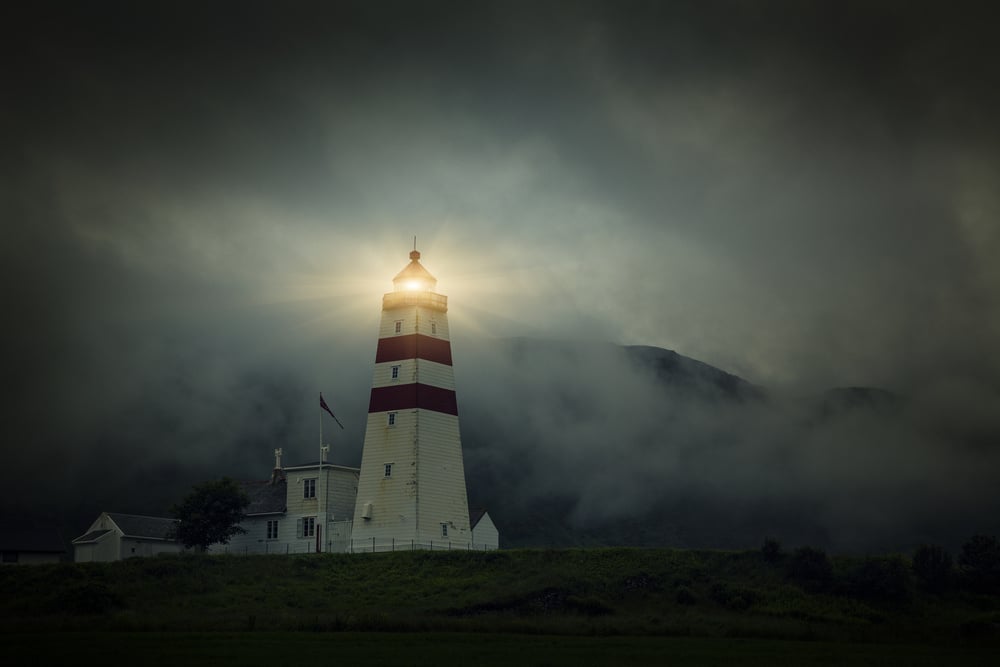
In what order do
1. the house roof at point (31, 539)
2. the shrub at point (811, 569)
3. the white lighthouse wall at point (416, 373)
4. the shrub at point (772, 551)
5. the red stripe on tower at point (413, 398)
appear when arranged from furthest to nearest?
the house roof at point (31, 539)
the white lighthouse wall at point (416, 373)
the red stripe on tower at point (413, 398)
the shrub at point (772, 551)
the shrub at point (811, 569)

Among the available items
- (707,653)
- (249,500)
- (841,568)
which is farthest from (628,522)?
(707,653)

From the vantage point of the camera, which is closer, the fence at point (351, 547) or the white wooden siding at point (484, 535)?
the fence at point (351, 547)

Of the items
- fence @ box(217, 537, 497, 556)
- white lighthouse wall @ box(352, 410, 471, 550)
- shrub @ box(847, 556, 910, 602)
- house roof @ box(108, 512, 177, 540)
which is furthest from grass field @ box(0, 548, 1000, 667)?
house roof @ box(108, 512, 177, 540)

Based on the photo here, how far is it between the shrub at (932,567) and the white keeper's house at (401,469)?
1010 inches

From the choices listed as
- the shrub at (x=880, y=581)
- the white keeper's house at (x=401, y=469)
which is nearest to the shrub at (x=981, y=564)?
the shrub at (x=880, y=581)

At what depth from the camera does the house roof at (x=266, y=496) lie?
74625 millimetres

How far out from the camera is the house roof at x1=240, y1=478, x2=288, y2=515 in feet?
245

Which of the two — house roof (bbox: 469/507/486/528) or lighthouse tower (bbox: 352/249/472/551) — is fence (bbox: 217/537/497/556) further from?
house roof (bbox: 469/507/486/528)

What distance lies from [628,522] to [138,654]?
119522mm

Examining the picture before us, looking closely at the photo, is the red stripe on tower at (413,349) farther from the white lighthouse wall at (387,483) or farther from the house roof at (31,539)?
the house roof at (31,539)

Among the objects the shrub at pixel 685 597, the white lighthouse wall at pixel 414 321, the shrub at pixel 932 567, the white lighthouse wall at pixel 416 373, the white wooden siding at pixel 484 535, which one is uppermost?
the white lighthouse wall at pixel 414 321

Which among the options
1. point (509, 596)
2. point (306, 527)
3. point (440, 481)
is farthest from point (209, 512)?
point (509, 596)

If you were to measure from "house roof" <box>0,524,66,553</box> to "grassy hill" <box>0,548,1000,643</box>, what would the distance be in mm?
28995

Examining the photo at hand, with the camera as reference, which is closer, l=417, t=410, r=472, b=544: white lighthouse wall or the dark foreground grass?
the dark foreground grass
